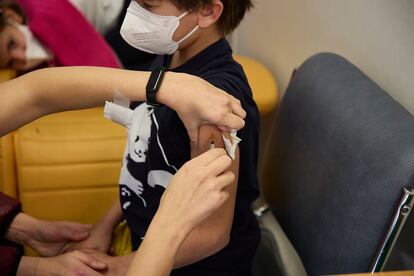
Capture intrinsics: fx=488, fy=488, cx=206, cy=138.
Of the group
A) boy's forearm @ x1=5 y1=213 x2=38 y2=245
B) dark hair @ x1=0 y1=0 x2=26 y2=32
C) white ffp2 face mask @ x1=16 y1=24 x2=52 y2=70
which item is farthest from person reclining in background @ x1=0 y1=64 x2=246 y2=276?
dark hair @ x1=0 y1=0 x2=26 y2=32

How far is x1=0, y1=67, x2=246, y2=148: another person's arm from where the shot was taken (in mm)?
781

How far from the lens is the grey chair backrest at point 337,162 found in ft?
2.87

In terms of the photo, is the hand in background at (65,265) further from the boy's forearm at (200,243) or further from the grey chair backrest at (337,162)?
the grey chair backrest at (337,162)

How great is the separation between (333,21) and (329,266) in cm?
65

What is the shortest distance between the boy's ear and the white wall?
39 centimetres

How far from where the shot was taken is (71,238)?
122 centimetres

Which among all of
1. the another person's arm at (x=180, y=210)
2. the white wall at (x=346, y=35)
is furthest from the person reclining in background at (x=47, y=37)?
the another person's arm at (x=180, y=210)

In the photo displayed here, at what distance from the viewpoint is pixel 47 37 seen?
1678mm

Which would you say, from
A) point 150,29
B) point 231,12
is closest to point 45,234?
point 150,29

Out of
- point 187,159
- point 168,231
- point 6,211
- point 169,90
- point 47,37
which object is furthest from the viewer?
point 47,37

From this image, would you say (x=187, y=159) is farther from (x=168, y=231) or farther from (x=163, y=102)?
(x=168, y=231)

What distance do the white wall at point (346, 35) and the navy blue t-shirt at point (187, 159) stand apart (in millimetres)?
334

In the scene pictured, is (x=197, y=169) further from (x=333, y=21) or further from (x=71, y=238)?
(x=333, y=21)

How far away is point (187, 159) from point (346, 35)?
58cm
